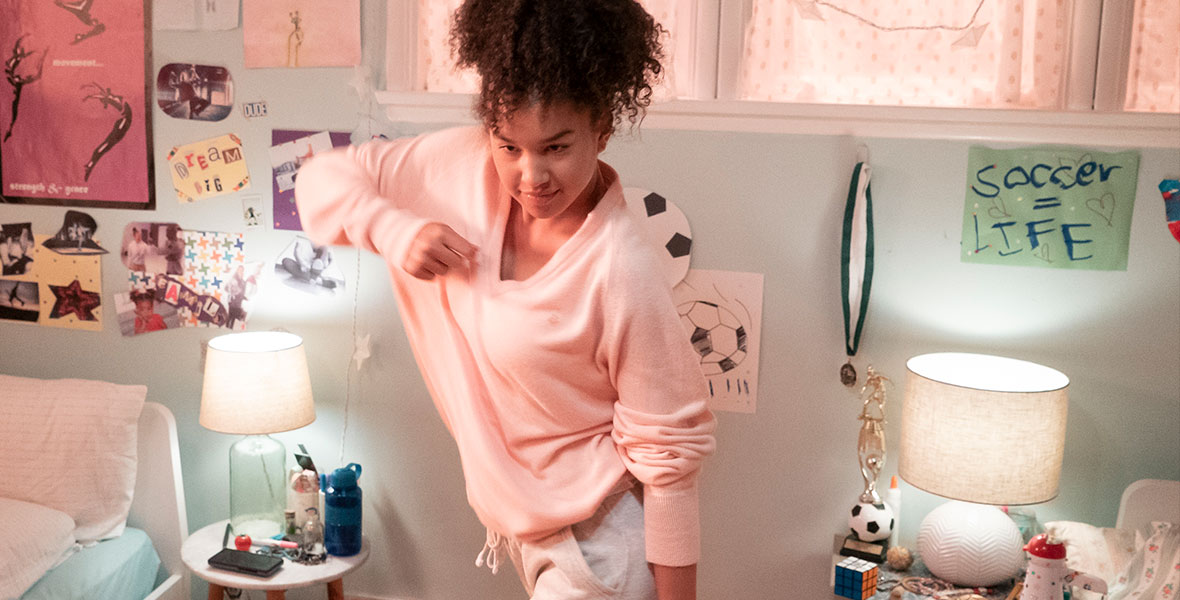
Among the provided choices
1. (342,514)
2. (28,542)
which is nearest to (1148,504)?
(342,514)

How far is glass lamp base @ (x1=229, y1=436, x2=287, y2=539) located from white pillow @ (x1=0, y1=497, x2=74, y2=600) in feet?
1.23

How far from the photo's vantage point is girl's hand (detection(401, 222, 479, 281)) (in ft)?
3.39

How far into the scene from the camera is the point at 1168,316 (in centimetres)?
213

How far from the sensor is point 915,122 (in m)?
2.18

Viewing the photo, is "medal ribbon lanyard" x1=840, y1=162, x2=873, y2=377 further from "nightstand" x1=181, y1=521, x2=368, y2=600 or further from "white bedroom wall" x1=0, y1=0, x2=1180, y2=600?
"nightstand" x1=181, y1=521, x2=368, y2=600

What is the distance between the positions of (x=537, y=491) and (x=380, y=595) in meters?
1.74

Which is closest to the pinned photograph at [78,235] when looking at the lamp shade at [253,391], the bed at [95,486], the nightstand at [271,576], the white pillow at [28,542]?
the bed at [95,486]

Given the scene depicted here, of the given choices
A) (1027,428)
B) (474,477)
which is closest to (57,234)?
(474,477)

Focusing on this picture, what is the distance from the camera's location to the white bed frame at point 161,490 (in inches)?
102

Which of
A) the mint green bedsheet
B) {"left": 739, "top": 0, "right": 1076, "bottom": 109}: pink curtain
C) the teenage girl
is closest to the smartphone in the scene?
the mint green bedsheet

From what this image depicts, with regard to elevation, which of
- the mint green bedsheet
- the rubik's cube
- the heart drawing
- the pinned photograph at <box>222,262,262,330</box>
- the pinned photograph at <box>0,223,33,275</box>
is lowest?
the mint green bedsheet

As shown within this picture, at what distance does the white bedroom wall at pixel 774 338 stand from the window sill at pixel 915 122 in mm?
28

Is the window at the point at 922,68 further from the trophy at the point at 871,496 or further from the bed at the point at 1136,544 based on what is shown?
the bed at the point at 1136,544

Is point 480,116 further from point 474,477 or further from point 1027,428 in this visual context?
point 1027,428
